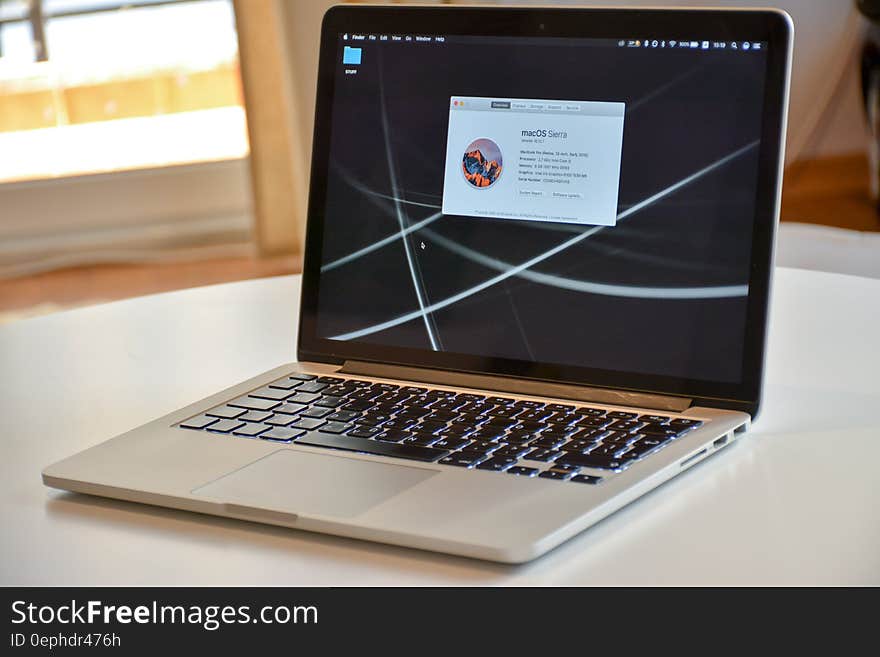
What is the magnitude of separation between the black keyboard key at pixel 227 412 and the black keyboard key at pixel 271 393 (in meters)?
0.03

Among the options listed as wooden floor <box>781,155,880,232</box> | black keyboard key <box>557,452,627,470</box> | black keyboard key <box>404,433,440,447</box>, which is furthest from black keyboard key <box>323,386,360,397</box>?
wooden floor <box>781,155,880,232</box>

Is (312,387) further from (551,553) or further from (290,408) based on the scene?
(551,553)

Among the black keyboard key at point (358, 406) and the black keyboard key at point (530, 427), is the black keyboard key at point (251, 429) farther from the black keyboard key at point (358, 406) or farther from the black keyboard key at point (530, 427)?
the black keyboard key at point (530, 427)

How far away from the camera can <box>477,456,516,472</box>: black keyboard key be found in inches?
26.7

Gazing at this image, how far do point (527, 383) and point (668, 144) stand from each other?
0.65ft

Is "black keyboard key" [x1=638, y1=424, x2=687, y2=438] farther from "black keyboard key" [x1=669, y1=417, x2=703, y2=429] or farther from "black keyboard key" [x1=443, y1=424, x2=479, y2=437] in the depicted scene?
"black keyboard key" [x1=443, y1=424, x2=479, y2=437]

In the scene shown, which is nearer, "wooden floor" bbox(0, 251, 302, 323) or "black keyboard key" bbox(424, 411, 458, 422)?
"black keyboard key" bbox(424, 411, 458, 422)

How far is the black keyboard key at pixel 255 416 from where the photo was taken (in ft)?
2.61

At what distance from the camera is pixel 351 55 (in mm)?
949

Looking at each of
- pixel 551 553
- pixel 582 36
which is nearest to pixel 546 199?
pixel 582 36

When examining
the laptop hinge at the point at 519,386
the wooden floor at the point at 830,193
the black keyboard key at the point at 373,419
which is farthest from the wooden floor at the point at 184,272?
the black keyboard key at the point at 373,419

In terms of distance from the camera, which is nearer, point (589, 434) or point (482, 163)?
point (589, 434)

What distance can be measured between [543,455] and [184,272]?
303 cm
